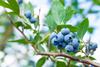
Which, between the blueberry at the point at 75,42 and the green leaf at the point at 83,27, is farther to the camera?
the green leaf at the point at 83,27

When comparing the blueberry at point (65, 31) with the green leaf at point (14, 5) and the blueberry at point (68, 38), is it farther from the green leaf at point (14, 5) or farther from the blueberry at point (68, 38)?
the green leaf at point (14, 5)

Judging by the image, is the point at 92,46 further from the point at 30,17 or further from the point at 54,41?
the point at 30,17

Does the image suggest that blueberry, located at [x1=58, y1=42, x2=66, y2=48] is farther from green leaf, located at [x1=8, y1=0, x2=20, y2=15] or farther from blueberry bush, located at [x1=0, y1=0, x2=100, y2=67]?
green leaf, located at [x1=8, y1=0, x2=20, y2=15]

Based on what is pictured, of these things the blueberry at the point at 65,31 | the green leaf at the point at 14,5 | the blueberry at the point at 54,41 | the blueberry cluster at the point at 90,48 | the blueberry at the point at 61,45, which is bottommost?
the blueberry cluster at the point at 90,48

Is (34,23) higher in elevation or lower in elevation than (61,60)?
higher

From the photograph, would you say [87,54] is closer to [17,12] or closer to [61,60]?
[61,60]

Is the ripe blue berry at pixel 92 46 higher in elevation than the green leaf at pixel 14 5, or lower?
lower

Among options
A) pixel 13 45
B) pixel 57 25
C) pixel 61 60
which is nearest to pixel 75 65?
pixel 61 60

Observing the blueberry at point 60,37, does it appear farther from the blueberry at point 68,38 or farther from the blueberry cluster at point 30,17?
the blueberry cluster at point 30,17

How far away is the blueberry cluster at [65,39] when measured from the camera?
3.61ft

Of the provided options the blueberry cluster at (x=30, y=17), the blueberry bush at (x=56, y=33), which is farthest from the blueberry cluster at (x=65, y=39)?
the blueberry cluster at (x=30, y=17)

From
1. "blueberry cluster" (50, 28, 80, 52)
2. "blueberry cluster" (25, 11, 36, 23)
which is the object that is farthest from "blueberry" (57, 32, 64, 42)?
"blueberry cluster" (25, 11, 36, 23)

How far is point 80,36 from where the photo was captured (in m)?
1.18

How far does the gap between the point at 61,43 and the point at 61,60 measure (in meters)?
0.09
